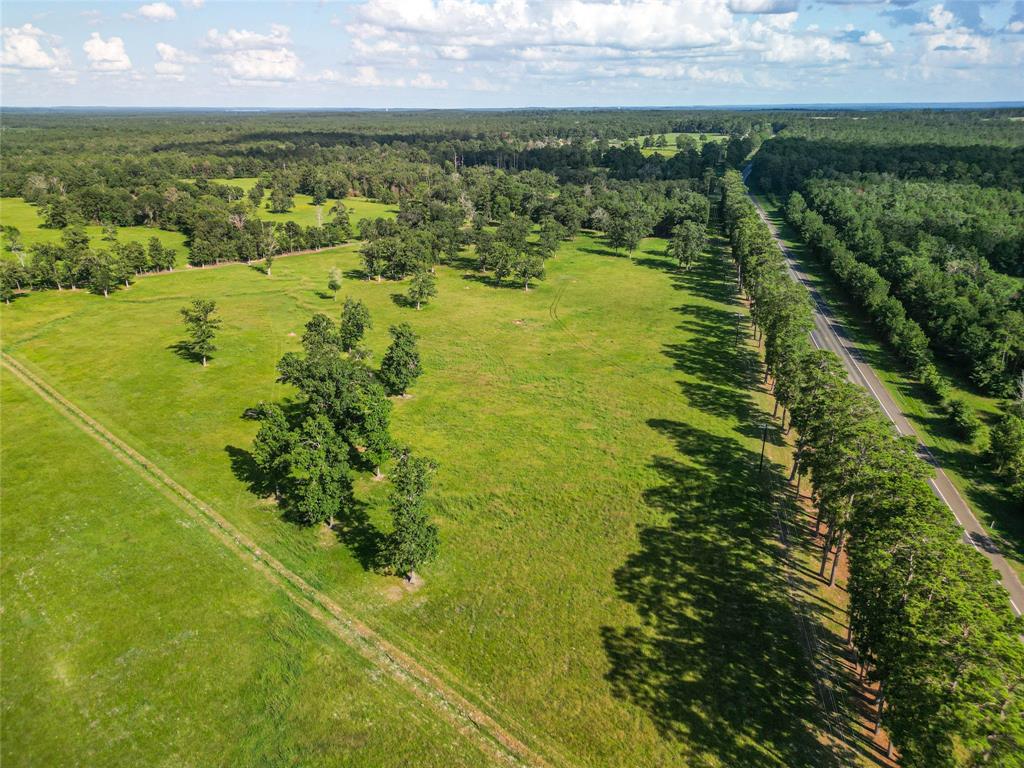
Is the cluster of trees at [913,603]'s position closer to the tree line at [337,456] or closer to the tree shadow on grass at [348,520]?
the tree line at [337,456]

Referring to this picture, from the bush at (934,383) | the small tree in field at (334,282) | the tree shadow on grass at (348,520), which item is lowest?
the tree shadow on grass at (348,520)

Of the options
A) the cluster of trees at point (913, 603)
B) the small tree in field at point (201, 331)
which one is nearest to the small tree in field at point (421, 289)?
the small tree in field at point (201, 331)

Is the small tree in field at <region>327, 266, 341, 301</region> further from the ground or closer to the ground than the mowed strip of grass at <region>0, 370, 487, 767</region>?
further from the ground

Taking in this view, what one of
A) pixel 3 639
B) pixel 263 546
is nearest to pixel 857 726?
pixel 263 546

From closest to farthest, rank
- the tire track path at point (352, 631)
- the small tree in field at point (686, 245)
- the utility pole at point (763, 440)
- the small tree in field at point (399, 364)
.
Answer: the tire track path at point (352, 631), the utility pole at point (763, 440), the small tree in field at point (399, 364), the small tree in field at point (686, 245)

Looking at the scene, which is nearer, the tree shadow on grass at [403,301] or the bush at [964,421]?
the bush at [964,421]

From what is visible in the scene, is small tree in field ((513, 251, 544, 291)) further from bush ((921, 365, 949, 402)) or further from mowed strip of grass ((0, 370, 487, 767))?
mowed strip of grass ((0, 370, 487, 767))

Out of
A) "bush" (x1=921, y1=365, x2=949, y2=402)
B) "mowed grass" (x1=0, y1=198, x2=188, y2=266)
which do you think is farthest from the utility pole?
"mowed grass" (x1=0, y1=198, x2=188, y2=266)
